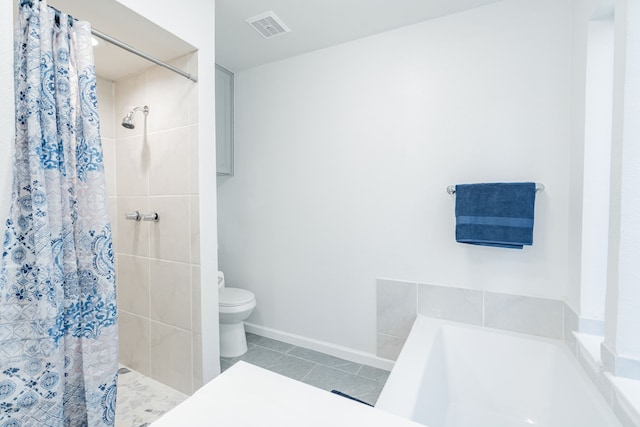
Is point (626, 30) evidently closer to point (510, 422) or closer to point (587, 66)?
point (587, 66)

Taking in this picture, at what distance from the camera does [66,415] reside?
3.85 ft

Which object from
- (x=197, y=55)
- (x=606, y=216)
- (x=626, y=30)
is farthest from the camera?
(x=197, y=55)

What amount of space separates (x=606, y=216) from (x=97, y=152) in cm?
225

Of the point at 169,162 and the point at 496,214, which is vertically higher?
the point at 169,162

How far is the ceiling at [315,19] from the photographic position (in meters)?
1.67

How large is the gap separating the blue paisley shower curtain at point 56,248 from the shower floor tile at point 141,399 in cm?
41

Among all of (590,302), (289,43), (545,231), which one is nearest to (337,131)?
(289,43)

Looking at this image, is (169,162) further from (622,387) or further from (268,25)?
(622,387)

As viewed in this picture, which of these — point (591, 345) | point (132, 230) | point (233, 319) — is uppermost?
point (132, 230)

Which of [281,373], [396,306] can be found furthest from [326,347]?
[396,306]

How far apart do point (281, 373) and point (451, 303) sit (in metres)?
1.21

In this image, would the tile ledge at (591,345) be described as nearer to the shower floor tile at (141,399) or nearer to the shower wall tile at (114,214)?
the shower floor tile at (141,399)

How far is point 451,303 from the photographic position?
1.77 metres

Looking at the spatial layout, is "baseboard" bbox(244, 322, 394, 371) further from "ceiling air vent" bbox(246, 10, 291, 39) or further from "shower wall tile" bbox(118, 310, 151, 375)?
"ceiling air vent" bbox(246, 10, 291, 39)
